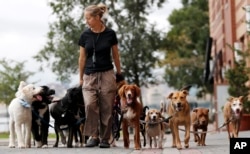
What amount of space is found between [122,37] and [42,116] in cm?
3482

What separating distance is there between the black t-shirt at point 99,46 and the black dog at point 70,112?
0.83m

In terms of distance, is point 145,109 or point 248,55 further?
point 248,55

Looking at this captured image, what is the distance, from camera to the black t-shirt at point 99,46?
16156mm

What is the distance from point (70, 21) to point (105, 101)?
37.7 metres

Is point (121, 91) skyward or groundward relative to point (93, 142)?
skyward

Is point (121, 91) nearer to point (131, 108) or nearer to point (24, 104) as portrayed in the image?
point (131, 108)

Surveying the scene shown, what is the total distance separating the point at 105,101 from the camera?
16375 mm

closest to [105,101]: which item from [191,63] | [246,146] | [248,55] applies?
[246,146]

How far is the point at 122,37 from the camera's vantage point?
171 ft

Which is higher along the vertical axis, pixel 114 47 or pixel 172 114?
pixel 114 47

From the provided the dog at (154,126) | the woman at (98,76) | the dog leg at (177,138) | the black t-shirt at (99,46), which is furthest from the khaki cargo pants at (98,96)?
the dog leg at (177,138)

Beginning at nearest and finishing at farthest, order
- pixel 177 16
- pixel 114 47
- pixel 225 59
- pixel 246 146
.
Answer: pixel 246 146, pixel 114 47, pixel 225 59, pixel 177 16

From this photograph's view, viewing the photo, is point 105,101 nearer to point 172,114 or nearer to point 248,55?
point 172,114

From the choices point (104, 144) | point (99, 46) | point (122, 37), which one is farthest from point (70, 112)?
point (122, 37)
